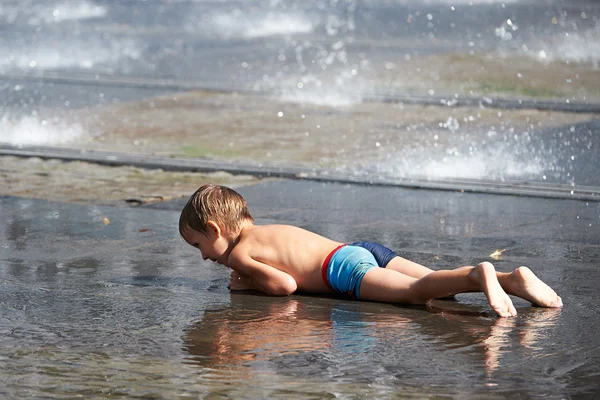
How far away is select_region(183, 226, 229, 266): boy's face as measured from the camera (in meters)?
4.56

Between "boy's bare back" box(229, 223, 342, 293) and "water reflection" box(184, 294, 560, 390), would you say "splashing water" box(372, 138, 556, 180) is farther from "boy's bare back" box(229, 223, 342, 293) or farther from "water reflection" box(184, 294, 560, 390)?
"water reflection" box(184, 294, 560, 390)

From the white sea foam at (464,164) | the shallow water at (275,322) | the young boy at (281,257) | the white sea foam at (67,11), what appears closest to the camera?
the shallow water at (275,322)

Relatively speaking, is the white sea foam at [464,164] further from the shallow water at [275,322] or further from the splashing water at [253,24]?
the splashing water at [253,24]

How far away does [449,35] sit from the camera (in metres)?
20.5

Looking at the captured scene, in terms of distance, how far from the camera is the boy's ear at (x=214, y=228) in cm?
452

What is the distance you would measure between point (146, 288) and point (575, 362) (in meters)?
1.91

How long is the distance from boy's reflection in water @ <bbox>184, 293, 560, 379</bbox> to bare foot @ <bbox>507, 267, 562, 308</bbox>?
1.5 inches

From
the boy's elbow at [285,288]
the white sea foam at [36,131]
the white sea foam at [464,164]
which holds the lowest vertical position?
the boy's elbow at [285,288]

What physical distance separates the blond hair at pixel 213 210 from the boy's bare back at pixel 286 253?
74mm

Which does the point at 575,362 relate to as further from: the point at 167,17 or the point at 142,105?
the point at 167,17

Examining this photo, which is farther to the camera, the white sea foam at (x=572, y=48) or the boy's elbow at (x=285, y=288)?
the white sea foam at (x=572, y=48)

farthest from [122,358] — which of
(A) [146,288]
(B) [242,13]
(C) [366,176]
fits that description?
(B) [242,13]

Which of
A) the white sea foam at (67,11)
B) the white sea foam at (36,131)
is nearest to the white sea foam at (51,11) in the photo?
the white sea foam at (67,11)

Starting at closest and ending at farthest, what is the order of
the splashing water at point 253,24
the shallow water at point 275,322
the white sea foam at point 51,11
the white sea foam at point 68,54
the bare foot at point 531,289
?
the shallow water at point 275,322 < the bare foot at point 531,289 < the white sea foam at point 68,54 < the splashing water at point 253,24 < the white sea foam at point 51,11
